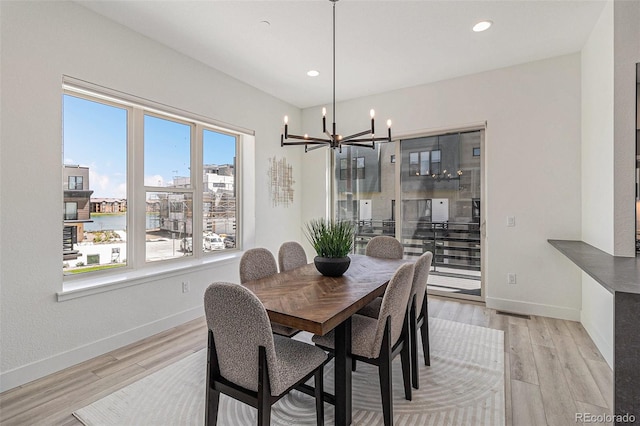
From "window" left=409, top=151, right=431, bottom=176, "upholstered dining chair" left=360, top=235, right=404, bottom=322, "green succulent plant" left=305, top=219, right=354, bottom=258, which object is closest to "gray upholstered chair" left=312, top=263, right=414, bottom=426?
"green succulent plant" left=305, top=219, right=354, bottom=258

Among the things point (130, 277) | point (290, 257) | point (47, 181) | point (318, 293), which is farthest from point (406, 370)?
point (47, 181)

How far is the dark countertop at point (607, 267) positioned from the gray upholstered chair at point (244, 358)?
5.48 ft

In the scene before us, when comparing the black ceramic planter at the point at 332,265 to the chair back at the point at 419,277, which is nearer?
the chair back at the point at 419,277

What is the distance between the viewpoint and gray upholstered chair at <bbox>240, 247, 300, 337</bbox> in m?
2.24

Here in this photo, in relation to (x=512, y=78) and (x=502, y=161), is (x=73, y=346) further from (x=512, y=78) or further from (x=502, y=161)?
(x=512, y=78)

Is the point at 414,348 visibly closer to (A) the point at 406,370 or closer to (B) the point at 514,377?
(A) the point at 406,370

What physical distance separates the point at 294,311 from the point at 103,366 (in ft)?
6.30

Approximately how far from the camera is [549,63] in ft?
11.2

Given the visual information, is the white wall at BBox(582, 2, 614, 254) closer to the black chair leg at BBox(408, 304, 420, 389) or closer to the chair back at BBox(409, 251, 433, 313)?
the chair back at BBox(409, 251, 433, 313)

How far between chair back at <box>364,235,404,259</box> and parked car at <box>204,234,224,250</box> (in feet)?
6.47

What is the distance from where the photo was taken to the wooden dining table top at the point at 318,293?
154cm

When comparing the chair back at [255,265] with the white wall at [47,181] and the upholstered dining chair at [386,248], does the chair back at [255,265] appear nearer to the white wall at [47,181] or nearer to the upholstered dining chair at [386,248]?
the upholstered dining chair at [386,248]

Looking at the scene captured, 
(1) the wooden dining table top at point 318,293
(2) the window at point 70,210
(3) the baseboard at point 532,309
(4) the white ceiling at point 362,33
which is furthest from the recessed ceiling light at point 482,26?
(2) the window at point 70,210

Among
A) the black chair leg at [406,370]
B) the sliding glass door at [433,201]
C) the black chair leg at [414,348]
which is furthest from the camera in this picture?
the sliding glass door at [433,201]
